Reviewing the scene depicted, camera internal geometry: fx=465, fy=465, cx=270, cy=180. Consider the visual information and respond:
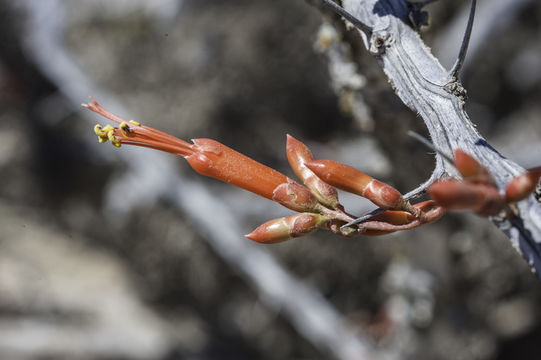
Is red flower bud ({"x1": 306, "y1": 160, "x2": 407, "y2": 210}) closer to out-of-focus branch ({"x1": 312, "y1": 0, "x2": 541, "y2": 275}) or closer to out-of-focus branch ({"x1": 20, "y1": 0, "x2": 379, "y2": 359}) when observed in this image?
out-of-focus branch ({"x1": 312, "y1": 0, "x2": 541, "y2": 275})

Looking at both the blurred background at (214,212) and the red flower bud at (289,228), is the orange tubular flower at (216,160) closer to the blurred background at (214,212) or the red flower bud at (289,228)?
the red flower bud at (289,228)

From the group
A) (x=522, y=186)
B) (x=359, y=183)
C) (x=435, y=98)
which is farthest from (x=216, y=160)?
(x=522, y=186)

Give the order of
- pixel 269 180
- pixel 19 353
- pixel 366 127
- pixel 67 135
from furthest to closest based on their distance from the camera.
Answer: pixel 67 135
pixel 19 353
pixel 366 127
pixel 269 180

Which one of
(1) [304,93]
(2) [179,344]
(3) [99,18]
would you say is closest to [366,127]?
(1) [304,93]

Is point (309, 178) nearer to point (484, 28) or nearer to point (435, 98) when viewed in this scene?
point (435, 98)

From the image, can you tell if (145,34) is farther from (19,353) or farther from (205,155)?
(205,155)
